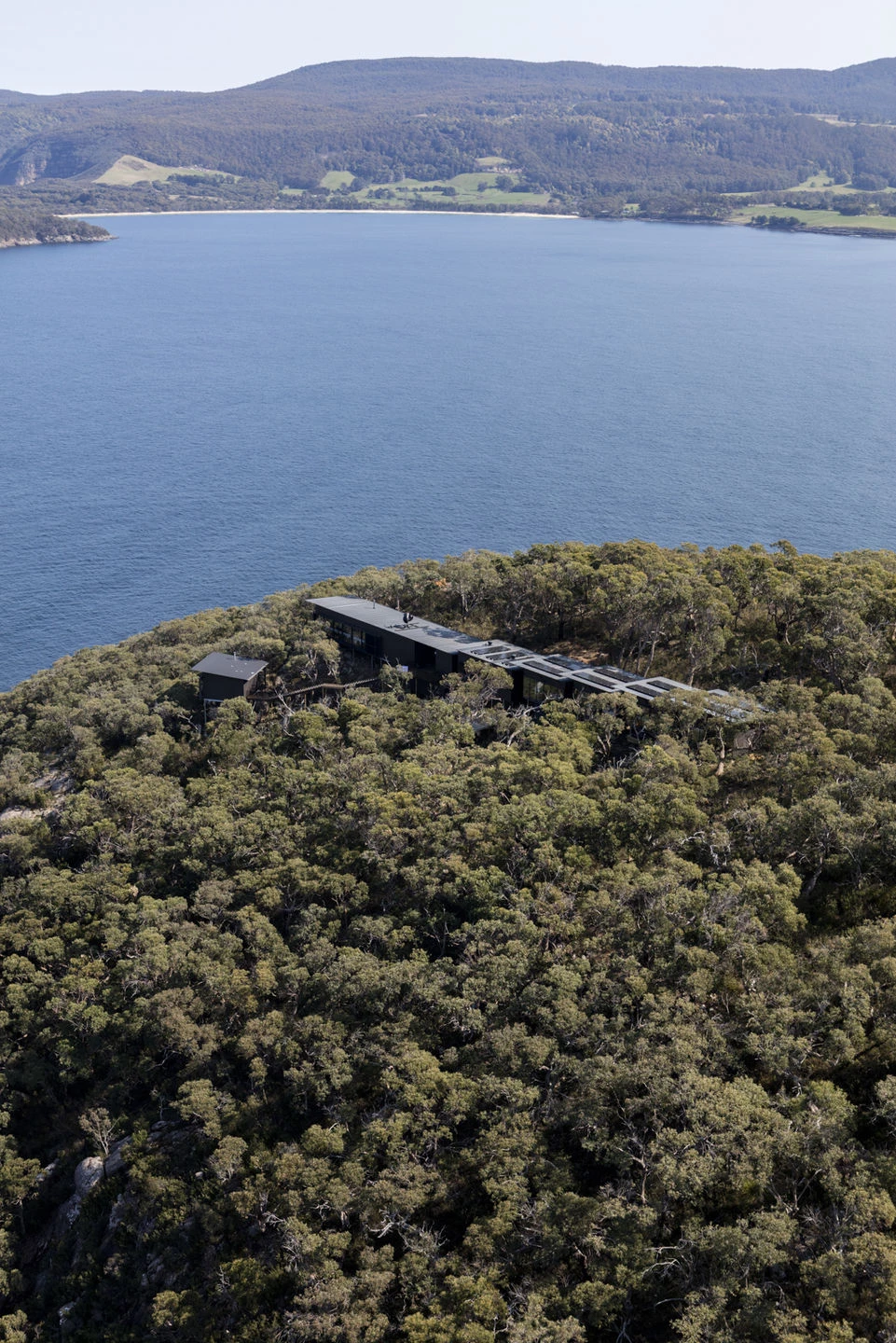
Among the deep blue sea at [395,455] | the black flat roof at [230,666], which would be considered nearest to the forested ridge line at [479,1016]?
the black flat roof at [230,666]

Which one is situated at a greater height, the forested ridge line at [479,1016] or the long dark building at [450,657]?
the long dark building at [450,657]

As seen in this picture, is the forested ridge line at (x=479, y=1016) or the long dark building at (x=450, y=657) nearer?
the forested ridge line at (x=479, y=1016)

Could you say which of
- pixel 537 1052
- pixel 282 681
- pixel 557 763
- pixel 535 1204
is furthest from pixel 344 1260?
pixel 282 681

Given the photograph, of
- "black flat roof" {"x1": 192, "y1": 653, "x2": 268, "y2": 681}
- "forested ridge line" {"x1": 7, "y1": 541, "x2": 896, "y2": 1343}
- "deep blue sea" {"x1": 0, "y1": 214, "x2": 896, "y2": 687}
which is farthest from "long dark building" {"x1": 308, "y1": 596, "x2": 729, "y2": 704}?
"deep blue sea" {"x1": 0, "y1": 214, "x2": 896, "y2": 687}

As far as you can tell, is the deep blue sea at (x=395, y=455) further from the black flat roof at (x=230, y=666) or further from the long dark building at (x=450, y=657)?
the long dark building at (x=450, y=657)

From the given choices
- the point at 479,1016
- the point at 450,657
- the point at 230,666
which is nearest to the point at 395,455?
the point at 230,666

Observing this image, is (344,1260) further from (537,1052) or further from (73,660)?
(73,660)

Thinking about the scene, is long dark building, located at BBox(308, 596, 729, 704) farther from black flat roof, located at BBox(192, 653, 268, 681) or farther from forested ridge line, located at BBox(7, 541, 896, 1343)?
black flat roof, located at BBox(192, 653, 268, 681)
